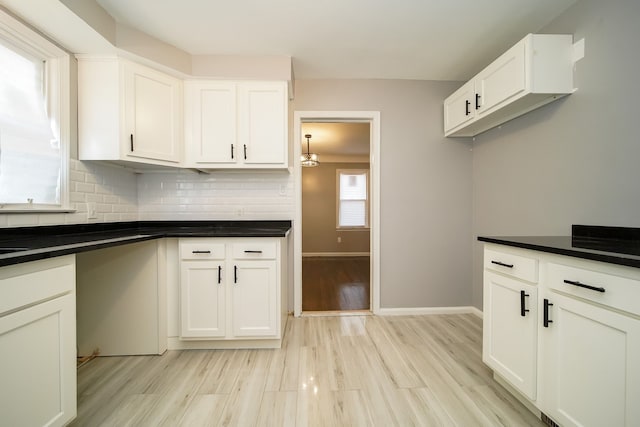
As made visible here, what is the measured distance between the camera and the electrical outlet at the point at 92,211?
1970 millimetres

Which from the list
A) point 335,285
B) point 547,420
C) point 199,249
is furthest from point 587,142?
point 335,285

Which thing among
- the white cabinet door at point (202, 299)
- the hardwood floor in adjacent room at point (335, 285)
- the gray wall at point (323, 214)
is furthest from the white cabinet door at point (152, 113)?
the gray wall at point (323, 214)

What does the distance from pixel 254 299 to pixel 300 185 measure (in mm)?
1247

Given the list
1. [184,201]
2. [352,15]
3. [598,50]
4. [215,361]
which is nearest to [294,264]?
[215,361]

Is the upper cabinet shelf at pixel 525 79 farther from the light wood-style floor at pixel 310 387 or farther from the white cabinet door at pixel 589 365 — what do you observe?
the light wood-style floor at pixel 310 387

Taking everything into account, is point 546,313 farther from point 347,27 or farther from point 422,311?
point 347,27

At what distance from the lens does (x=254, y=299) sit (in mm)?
1990

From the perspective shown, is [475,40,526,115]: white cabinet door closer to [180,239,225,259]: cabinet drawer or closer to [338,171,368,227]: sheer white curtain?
[180,239,225,259]: cabinet drawer

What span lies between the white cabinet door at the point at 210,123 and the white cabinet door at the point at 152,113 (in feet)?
0.31

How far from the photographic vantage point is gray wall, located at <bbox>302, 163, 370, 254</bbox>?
6.54 meters

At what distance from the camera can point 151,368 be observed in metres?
1.79

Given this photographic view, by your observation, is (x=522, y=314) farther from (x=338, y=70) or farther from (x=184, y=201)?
(x=184, y=201)

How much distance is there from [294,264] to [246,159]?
1150 millimetres

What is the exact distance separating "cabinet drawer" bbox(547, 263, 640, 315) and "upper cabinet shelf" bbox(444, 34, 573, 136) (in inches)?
46.9
